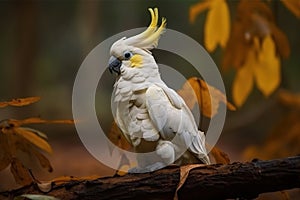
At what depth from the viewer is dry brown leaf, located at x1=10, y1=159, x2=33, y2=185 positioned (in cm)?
111

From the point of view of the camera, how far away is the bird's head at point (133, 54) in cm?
104

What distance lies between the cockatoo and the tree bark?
33mm

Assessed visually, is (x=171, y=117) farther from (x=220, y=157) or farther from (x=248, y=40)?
(x=248, y=40)

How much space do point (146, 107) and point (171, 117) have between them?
49mm

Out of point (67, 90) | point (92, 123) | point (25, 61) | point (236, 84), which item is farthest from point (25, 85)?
point (92, 123)

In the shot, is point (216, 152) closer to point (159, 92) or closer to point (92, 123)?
point (159, 92)

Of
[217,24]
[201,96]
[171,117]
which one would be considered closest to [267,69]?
[217,24]

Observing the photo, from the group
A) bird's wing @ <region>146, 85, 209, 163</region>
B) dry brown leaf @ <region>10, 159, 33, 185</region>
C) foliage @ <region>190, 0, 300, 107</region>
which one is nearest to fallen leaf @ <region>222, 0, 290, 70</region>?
foliage @ <region>190, 0, 300, 107</region>

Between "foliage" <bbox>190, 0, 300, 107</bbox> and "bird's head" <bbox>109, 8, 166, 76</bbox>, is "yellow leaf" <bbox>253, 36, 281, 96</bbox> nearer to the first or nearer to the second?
"foliage" <bbox>190, 0, 300, 107</bbox>

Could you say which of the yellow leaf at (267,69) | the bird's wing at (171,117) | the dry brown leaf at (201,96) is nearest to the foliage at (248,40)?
the yellow leaf at (267,69)

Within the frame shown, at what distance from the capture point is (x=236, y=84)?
1.75m

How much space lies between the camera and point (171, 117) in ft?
3.45

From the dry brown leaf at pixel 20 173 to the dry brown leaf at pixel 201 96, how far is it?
341mm

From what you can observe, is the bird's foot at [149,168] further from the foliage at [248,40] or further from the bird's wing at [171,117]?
the foliage at [248,40]
